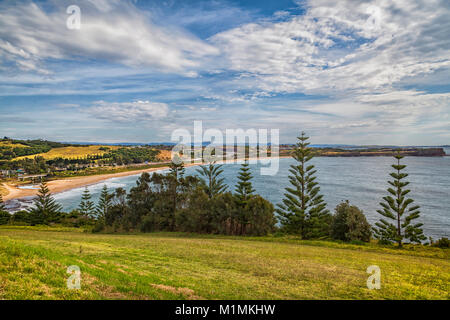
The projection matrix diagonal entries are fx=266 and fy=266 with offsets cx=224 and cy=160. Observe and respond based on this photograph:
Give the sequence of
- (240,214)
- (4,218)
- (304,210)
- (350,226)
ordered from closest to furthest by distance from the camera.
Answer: (350,226) < (240,214) < (304,210) < (4,218)

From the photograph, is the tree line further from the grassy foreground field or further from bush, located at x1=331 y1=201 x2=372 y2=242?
the grassy foreground field

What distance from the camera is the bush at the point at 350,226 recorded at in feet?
62.4

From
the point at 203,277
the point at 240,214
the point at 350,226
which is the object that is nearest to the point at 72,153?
the point at 240,214

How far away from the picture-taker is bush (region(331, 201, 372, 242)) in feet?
62.4

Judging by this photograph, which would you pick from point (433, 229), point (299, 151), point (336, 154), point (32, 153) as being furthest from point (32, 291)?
point (336, 154)

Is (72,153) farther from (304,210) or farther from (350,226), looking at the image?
(350,226)

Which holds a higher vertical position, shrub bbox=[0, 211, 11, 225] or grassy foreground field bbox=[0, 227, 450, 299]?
grassy foreground field bbox=[0, 227, 450, 299]

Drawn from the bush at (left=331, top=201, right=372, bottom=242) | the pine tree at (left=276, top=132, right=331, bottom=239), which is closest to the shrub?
the pine tree at (left=276, top=132, right=331, bottom=239)

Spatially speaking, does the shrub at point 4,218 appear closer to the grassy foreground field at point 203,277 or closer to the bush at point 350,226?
the grassy foreground field at point 203,277

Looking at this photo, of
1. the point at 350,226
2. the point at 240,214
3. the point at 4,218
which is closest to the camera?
the point at 350,226

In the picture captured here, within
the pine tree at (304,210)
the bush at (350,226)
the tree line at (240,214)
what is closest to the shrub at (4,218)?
the tree line at (240,214)

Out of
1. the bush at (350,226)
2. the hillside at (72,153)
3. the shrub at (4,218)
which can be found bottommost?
the shrub at (4,218)

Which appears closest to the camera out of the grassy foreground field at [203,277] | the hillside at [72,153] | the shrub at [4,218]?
the grassy foreground field at [203,277]

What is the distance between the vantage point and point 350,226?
1916 cm
